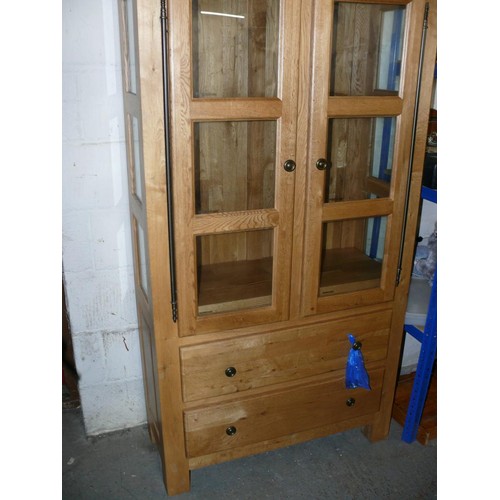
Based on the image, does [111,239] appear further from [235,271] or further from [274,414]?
[274,414]

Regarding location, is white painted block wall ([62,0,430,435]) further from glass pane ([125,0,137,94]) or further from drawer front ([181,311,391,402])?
drawer front ([181,311,391,402])

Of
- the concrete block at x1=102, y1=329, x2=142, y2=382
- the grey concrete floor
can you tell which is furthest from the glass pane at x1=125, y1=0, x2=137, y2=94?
the grey concrete floor

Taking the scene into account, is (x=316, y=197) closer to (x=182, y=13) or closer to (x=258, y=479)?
(x=182, y=13)

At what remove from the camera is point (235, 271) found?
1.70 meters

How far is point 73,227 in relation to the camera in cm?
179

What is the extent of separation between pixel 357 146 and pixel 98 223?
0.97 metres

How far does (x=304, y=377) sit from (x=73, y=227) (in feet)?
3.32

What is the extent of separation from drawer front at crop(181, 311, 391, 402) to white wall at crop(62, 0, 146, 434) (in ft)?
1.59

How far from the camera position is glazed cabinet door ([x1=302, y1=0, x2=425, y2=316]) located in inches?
57.5

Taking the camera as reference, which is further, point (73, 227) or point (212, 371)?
point (73, 227)

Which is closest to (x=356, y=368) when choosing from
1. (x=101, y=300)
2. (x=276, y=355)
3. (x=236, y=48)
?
(x=276, y=355)

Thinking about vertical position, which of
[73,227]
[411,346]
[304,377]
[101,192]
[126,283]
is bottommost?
[411,346]

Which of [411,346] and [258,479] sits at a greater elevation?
[411,346]
